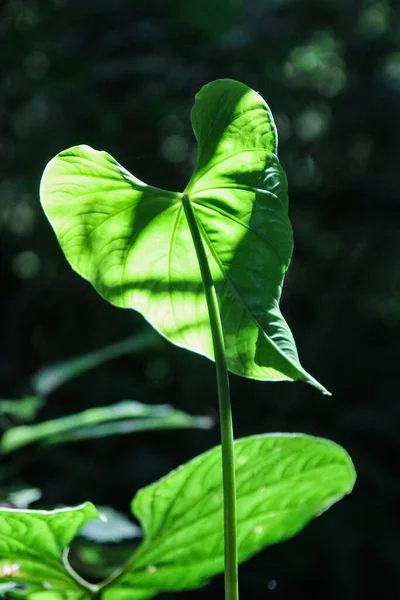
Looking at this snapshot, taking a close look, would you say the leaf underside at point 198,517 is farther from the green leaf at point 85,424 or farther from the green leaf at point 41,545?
the green leaf at point 85,424

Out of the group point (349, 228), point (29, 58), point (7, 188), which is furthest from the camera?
point (7, 188)

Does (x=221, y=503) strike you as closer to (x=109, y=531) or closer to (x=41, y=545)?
(x=41, y=545)

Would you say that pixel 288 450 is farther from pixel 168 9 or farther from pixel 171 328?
pixel 168 9

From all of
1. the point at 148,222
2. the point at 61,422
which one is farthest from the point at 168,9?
the point at 148,222

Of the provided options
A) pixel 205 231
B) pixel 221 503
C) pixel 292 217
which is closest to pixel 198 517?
pixel 221 503

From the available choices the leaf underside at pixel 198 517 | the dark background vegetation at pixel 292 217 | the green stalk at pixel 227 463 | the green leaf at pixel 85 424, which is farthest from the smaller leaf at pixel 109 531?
the dark background vegetation at pixel 292 217

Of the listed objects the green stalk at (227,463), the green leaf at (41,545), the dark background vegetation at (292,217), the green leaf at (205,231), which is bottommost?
the dark background vegetation at (292,217)

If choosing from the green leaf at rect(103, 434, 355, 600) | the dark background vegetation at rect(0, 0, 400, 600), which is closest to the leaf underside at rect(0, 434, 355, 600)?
the green leaf at rect(103, 434, 355, 600)
